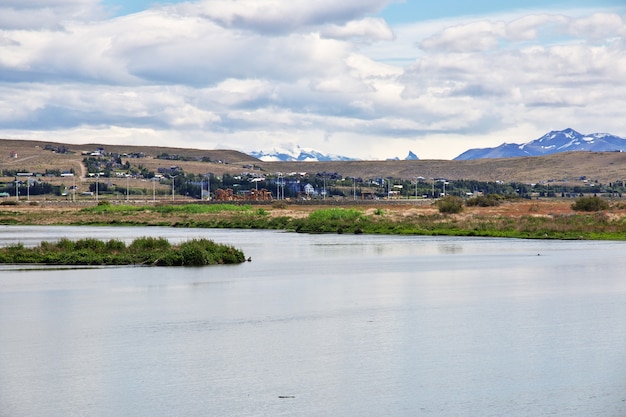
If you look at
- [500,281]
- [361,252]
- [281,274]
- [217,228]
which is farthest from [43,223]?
[500,281]

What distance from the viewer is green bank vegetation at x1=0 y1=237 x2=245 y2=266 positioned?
39.6m

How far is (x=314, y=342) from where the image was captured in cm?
2028

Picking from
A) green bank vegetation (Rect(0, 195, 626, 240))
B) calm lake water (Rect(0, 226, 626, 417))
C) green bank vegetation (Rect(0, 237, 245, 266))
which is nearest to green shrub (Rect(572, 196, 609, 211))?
green bank vegetation (Rect(0, 195, 626, 240))

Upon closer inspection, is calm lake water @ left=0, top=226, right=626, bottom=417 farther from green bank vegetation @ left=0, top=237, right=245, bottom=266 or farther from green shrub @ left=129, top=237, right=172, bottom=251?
green shrub @ left=129, top=237, right=172, bottom=251

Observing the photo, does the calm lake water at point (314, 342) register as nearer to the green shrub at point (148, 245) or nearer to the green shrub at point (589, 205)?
the green shrub at point (148, 245)

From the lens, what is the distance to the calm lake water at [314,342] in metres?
15.2

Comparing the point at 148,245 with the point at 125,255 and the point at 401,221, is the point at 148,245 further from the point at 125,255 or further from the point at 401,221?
the point at 401,221

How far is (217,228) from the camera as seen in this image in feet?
273

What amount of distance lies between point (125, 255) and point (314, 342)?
2225cm

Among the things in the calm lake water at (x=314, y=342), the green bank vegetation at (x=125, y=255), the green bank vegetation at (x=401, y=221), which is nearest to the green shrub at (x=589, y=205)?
the green bank vegetation at (x=401, y=221)

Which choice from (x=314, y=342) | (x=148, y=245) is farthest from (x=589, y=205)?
(x=314, y=342)

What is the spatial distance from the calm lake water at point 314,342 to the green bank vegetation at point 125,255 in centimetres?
319

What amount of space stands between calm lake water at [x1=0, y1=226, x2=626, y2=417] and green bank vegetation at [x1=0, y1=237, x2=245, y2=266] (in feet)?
10.5

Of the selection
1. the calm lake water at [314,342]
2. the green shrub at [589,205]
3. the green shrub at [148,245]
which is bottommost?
the calm lake water at [314,342]
